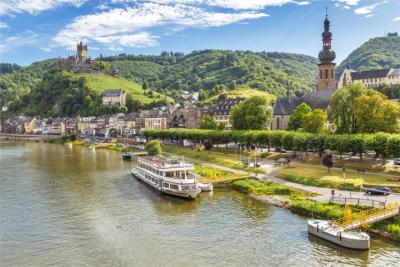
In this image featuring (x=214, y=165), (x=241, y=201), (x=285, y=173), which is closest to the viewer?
(x=241, y=201)

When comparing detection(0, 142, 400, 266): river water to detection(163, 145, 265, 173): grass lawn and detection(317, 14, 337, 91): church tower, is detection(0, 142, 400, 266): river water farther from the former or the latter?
detection(317, 14, 337, 91): church tower

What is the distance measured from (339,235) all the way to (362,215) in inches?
158

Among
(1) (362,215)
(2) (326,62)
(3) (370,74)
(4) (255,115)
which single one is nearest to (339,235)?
(1) (362,215)

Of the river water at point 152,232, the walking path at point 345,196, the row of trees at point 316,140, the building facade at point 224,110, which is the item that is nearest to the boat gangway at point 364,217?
the river water at point 152,232

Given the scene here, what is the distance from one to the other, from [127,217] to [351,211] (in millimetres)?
23171

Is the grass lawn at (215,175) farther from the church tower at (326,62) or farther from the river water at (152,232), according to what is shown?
the church tower at (326,62)

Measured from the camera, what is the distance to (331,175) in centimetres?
6053

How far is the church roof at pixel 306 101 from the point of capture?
11281 cm

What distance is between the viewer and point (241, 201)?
53.6m

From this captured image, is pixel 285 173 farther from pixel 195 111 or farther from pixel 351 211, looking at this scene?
pixel 195 111

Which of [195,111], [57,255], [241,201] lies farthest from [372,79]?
[57,255]

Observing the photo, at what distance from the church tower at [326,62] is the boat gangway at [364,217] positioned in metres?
78.5

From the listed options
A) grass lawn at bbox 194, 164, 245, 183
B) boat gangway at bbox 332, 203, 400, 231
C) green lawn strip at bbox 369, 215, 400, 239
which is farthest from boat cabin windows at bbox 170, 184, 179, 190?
green lawn strip at bbox 369, 215, 400, 239

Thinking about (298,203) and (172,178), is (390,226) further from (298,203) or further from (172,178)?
(172,178)
